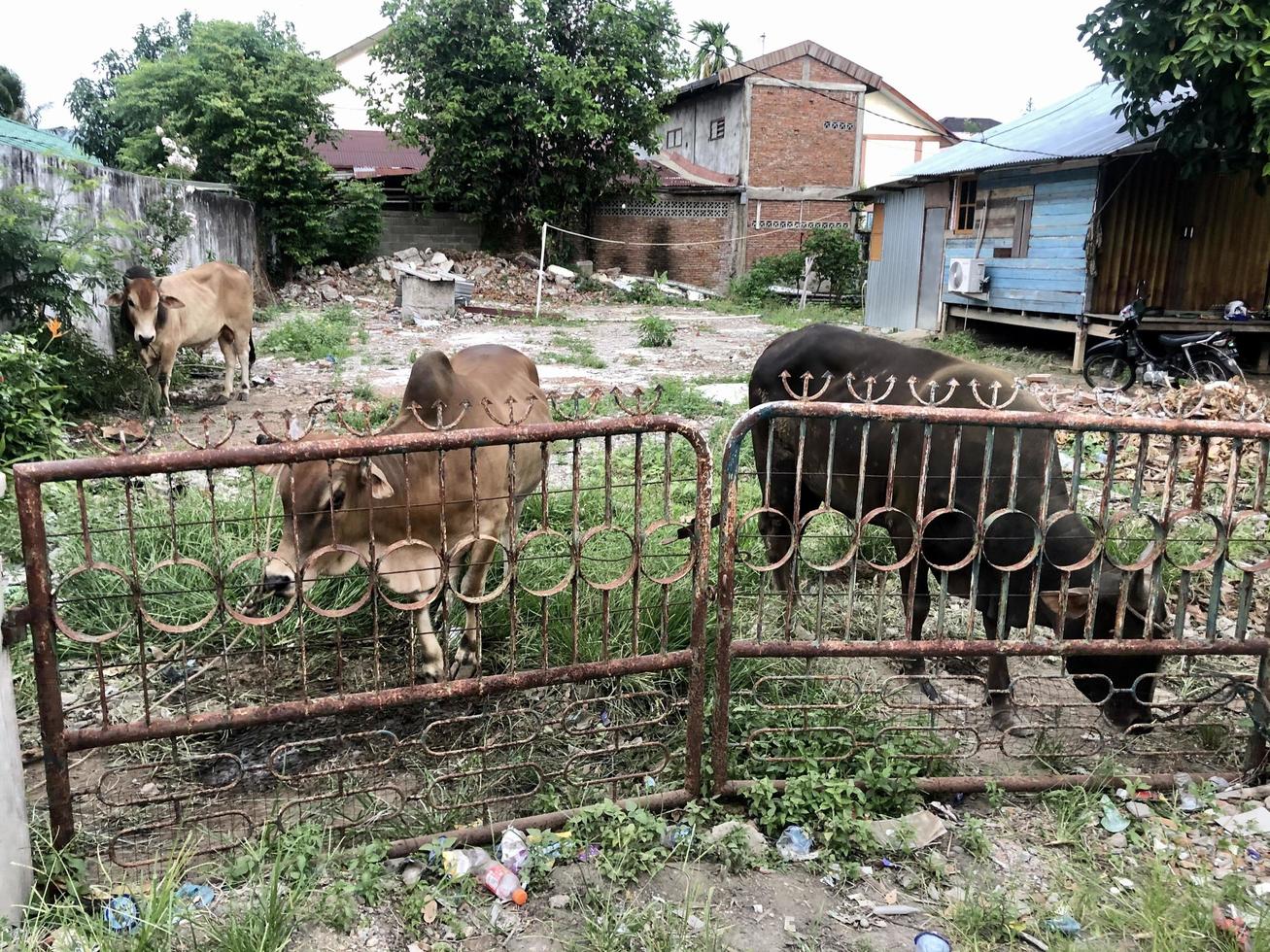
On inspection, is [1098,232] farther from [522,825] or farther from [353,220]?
[353,220]

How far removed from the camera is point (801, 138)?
1086 inches

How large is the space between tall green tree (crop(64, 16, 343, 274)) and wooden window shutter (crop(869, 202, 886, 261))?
39.4ft

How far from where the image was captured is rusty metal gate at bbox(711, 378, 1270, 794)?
298 cm

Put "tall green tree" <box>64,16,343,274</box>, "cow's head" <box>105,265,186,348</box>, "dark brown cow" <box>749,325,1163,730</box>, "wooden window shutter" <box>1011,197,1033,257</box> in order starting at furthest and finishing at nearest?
"tall green tree" <box>64,16,343,274</box> → "wooden window shutter" <box>1011,197,1033,257</box> → "cow's head" <box>105,265,186,348</box> → "dark brown cow" <box>749,325,1163,730</box>

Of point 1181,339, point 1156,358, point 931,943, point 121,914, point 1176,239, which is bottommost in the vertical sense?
point 931,943

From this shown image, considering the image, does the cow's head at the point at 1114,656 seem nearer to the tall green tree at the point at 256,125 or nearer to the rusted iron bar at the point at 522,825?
the rusted iron bar at the point at 522,825

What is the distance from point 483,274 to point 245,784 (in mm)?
20980

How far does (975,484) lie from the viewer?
3.90 metres

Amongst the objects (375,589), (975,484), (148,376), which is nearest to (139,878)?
(375,589)

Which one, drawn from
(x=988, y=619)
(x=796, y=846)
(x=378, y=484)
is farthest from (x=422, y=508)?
(x=988, y=619)

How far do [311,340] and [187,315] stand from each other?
386 cm

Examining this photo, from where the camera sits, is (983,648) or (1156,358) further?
(1156,358)

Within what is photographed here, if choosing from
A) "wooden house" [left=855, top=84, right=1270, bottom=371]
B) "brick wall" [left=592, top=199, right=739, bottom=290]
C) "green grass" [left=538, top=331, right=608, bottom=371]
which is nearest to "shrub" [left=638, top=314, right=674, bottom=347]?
"green grass" [left=538, top=331, right=608, bottom=371]

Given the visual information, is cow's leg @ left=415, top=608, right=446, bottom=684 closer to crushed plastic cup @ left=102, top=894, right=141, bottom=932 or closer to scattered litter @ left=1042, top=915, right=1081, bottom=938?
crushed plastic cup @ left=102, top=894, right=141, bottom=932
